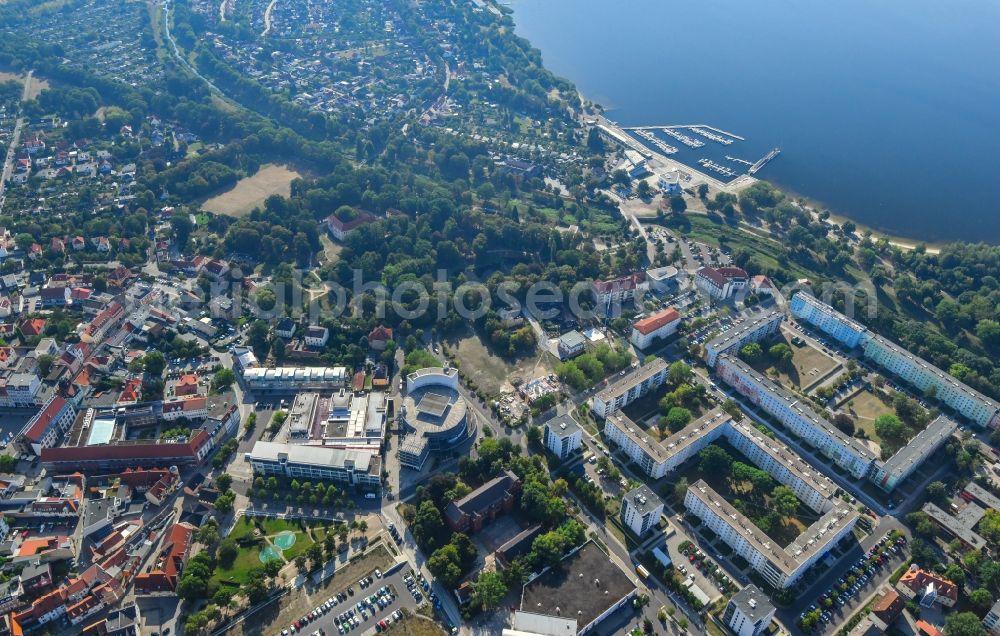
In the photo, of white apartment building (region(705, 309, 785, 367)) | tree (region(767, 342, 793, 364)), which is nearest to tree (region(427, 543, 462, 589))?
white apartment building (region(705, 309, 785, 367))

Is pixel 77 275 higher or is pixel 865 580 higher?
pixel 865 580

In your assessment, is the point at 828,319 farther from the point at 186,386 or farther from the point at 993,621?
the point at 186,386

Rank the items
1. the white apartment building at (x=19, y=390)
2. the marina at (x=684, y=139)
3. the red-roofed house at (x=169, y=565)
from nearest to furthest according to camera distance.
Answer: the red-roofed house at (x=169, y=565) < the white apartment building at (x=19, y=390) < the marina at (x=684, y=139)

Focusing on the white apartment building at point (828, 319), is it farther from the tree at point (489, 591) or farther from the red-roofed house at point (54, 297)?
the red-roofed house at point (54, 297)

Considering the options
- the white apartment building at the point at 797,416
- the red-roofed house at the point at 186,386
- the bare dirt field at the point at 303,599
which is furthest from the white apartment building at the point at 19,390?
the white apartment building at the point at 797,416

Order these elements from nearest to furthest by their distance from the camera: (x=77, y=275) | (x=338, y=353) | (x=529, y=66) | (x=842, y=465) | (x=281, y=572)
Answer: (x=281, y=572) < (x=842, y=465) < (x=338, y=353) < (x=77, y=275) < (x=529, y=66)

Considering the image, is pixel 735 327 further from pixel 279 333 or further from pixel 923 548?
pixel 279 333

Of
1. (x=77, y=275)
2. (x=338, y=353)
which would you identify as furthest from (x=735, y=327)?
(x=77, y=275)
